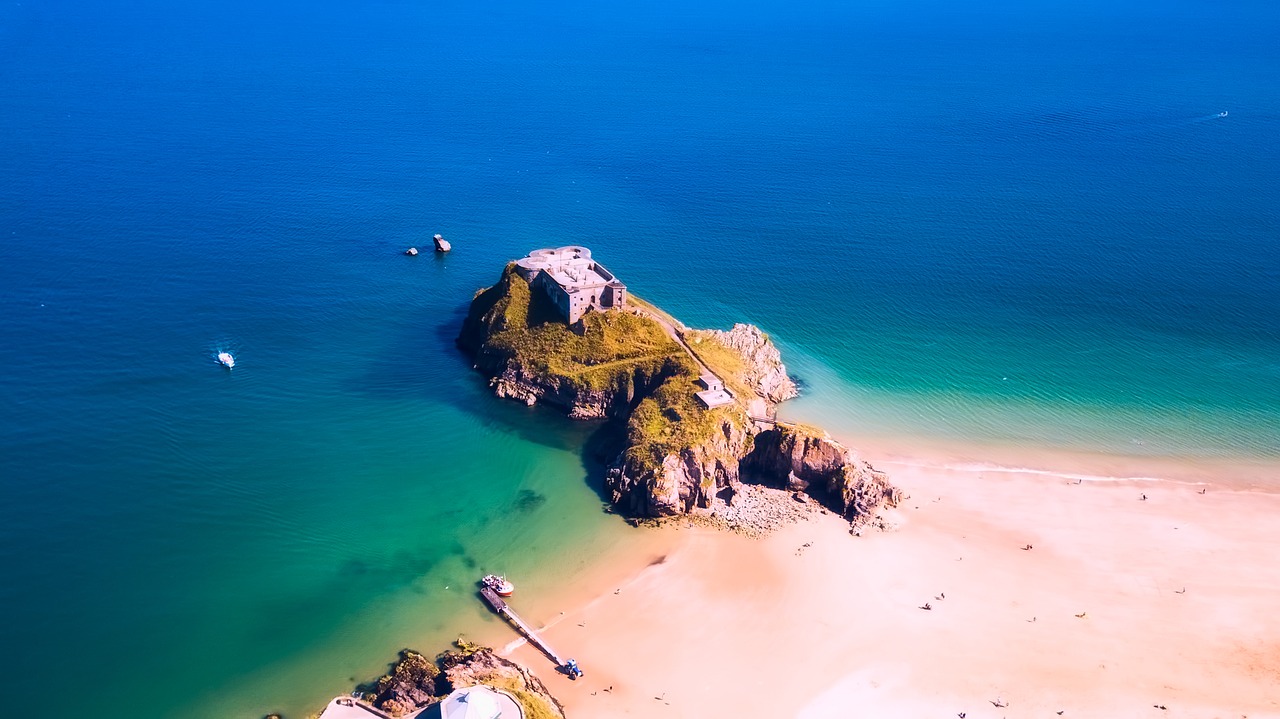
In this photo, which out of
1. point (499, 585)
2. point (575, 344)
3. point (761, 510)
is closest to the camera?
point (499, 585)

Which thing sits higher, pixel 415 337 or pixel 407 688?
pixel 415 337

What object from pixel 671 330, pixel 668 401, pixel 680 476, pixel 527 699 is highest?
pixel 671 330

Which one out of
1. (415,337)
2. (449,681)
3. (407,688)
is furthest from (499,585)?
(415,337)

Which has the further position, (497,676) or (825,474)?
(825,474)

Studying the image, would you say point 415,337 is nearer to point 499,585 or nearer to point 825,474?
point 499,585

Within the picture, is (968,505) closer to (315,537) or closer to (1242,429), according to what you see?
(1242,429)

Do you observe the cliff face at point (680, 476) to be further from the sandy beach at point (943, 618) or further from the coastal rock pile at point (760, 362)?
the coastal rock pile at point (760, 362)

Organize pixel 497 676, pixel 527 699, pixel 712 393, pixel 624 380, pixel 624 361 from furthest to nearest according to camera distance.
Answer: pixel 624 361 < pixel 624 380 < pixel 712 393 < pixel 497 676 < pixel 527 699
